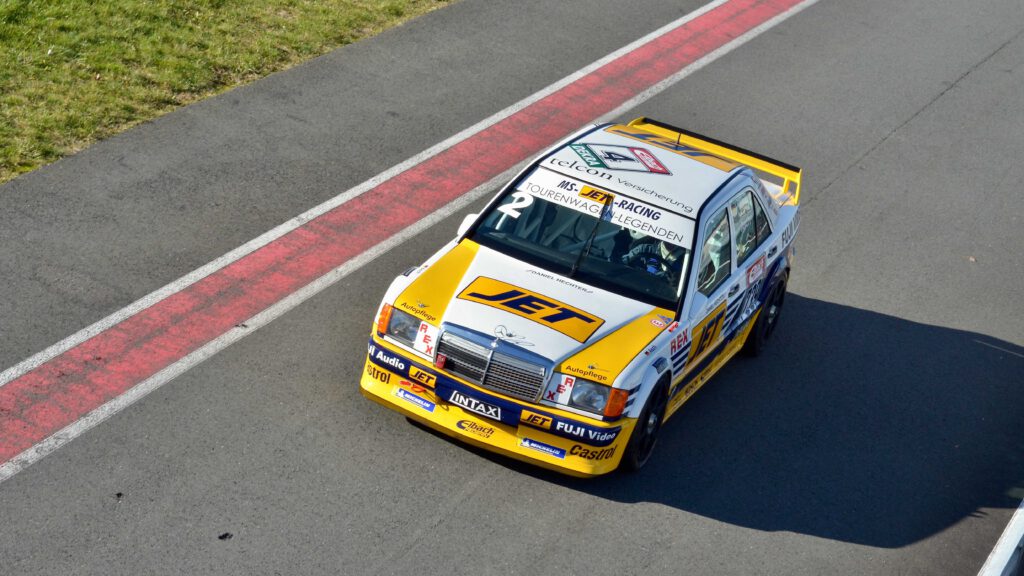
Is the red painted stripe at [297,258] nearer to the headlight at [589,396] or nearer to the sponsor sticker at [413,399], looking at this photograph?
the sponsor sticker at [413,399]

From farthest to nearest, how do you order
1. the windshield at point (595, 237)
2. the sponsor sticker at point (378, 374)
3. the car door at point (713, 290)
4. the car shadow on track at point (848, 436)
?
the car door at point (713, 290) → the windshield at point (595, 237) → the car shadow on track at point (848, 436) → the sponsor sticker at point (378, 374)

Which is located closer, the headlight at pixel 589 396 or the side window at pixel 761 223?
the headlight at pixel 589 396

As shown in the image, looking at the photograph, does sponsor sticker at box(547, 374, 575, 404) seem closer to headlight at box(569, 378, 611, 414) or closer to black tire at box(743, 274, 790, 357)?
headlight at box(569, 378, 611, 414)

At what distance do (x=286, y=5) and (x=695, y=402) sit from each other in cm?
784

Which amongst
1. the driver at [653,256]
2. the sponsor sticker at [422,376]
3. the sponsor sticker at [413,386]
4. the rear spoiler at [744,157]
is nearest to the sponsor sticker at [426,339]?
the sponsor sticker at [422,376]

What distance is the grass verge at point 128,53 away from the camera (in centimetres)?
1177

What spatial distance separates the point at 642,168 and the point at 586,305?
4.75 ft

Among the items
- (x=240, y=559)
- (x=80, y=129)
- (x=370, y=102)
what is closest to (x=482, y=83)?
(x=370, y=102)

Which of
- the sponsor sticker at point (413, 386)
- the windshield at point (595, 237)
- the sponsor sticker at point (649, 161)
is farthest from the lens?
the sponsor sticker at point (649, 161)

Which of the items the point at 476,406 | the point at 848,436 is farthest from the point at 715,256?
the point at 476,406

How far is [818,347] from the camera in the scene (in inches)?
412

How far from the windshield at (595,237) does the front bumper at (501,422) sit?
114cm

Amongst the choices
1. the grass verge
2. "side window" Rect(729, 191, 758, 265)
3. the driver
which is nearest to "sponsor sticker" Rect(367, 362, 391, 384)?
the driver

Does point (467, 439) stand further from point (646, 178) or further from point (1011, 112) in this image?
point (1011, 112)
